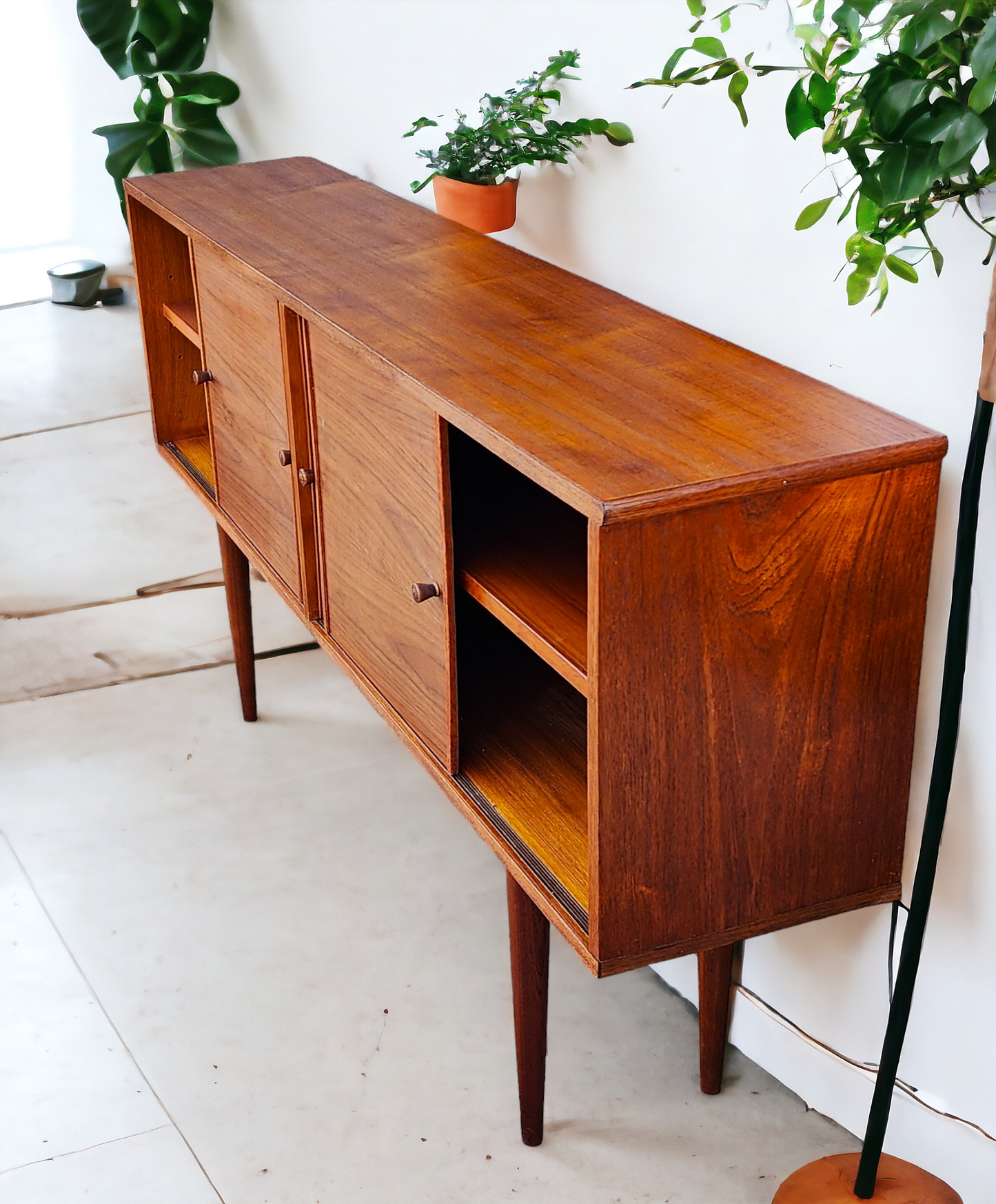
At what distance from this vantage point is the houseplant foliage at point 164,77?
3.54 meters

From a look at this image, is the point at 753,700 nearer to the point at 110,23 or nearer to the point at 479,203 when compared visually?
the point at 479,203

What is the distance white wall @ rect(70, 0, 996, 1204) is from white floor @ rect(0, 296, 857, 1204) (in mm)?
200

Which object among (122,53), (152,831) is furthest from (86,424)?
(152,831)

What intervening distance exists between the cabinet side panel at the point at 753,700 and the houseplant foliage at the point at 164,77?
2.62 meters

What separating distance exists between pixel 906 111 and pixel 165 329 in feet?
6.27

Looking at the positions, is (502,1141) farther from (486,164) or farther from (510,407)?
(486,164)

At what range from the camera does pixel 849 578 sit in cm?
140

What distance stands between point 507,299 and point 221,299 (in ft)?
1.94

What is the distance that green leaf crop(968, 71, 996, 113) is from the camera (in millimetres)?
1010

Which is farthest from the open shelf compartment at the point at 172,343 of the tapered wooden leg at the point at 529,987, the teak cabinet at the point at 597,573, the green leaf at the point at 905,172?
the green leaf at the point at 905,172

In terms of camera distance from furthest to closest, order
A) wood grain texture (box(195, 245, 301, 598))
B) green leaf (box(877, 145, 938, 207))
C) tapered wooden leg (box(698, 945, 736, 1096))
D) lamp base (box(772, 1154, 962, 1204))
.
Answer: wood grain texture (box(195, 245, 301, 598)), tapered wooden leg (box(698, 945, 736, 1096)), lamp base (box(772, 1154, 962, 1204)), green leaf (box(877, 145, 938, 207))

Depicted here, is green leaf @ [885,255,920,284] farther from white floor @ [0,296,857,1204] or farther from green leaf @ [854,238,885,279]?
white floor @ [0,296,857,1204]

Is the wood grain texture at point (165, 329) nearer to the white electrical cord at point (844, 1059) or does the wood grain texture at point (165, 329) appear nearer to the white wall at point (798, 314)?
the white wall at point (798, 314)

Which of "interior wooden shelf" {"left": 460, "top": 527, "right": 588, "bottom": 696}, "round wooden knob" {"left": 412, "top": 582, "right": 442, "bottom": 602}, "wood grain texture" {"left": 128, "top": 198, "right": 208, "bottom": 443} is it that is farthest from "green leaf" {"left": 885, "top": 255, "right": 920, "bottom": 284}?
"wood grain texture" {"left": 128, "top": 198, "right": 208, "bottom": 443}
